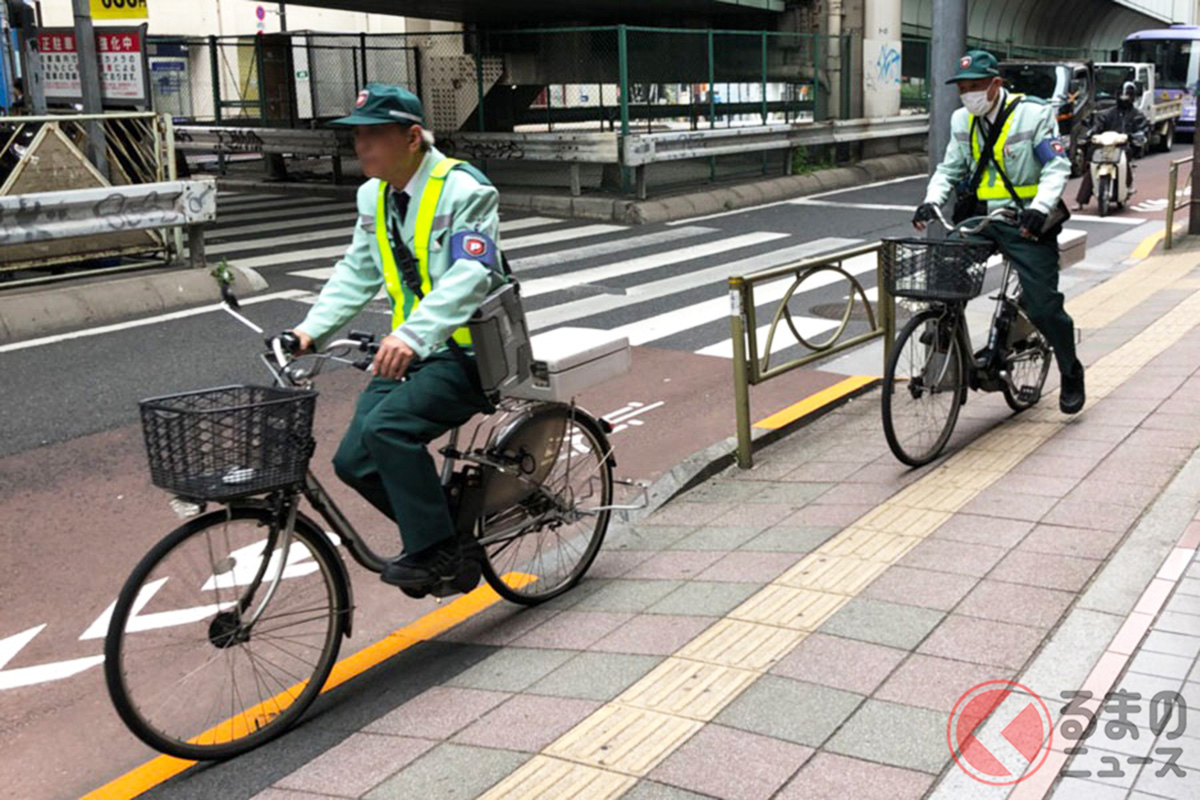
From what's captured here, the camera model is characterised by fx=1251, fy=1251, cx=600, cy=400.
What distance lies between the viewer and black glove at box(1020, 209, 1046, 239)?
5930mm

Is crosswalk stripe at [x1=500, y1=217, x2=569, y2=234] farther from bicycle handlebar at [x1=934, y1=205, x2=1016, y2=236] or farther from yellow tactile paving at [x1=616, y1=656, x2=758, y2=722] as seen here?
yellow tactile paving at [x1=616, y1=656, x2=758, y2=722]

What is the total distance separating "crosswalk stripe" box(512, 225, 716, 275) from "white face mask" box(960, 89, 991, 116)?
7.01m

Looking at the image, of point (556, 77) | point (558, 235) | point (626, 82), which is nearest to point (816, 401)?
point (558, 235)

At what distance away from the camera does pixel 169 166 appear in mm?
10867

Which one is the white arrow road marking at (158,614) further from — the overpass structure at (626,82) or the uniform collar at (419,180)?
the overpass structure at (626,82)

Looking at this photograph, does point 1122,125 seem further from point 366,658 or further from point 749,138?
point 366,658

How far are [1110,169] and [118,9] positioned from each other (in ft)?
41.8

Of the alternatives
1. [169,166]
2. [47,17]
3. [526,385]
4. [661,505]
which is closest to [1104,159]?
[169,166]

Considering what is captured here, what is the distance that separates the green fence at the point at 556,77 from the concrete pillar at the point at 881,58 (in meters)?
0.44

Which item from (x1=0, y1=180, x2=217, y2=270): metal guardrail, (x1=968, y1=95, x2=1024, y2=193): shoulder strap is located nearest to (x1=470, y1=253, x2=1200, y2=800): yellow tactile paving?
(x1=968, y1=95, x2=1024, y2=193): shoulder strap

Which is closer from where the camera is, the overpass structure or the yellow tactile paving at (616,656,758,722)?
the yellow tactile paving at (616,656,758,722)

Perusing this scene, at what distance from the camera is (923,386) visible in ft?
19.5

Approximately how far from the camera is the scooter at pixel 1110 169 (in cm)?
1722

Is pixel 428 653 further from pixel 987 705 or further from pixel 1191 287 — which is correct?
pixel 1191 287
